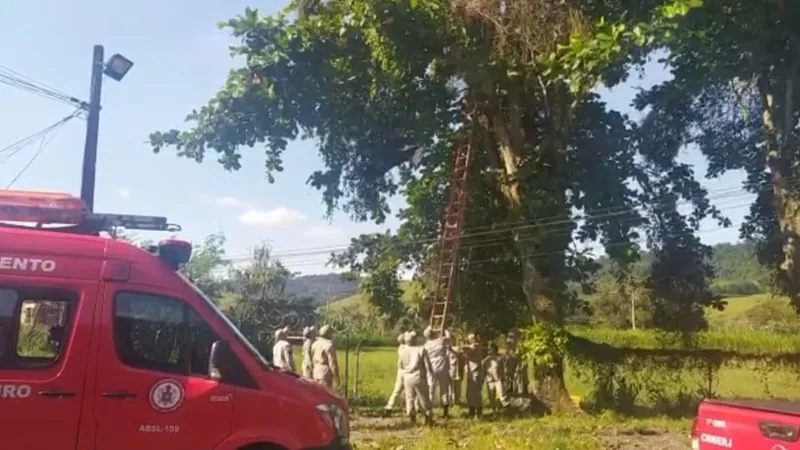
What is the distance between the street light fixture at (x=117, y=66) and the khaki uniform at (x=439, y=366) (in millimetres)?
6871

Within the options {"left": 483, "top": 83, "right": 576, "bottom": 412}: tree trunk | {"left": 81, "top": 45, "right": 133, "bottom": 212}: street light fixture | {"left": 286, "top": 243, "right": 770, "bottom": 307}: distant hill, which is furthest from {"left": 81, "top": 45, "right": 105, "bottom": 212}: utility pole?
{"left": 286, "top": 243, "right": 770, "bottom": 307}: distant hill

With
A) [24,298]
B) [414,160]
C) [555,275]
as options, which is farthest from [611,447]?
[414,160]

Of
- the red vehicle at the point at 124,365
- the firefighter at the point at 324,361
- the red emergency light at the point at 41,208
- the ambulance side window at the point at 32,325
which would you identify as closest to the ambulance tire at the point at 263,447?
the red vehicle at the point at 124,365

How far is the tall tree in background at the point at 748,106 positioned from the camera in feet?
47.7

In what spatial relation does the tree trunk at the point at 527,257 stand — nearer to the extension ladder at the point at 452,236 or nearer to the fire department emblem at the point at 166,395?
the extension ladder at the point at 452,236

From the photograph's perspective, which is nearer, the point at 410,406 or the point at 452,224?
the point at 410,406

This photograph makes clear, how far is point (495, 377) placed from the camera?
16844 millimetres

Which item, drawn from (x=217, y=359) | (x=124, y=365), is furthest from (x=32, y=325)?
(x=217, y=359)

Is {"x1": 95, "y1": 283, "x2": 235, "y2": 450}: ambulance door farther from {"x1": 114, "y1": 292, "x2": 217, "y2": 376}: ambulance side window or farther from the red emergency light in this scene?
the red emergency light

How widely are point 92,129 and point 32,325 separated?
5972mm

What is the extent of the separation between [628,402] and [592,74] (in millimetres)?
7450

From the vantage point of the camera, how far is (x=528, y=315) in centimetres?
1920

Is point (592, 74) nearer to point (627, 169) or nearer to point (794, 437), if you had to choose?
point (627, 169)

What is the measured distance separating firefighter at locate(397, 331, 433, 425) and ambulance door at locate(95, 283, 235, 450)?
25.3 ft
